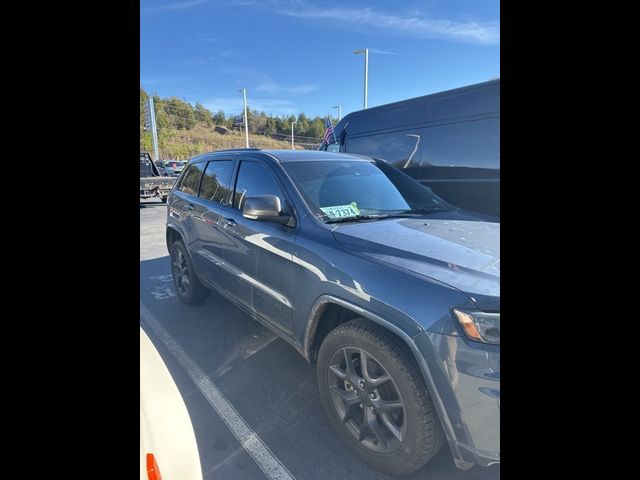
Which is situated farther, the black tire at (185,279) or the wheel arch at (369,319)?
the black tire at (185,279)

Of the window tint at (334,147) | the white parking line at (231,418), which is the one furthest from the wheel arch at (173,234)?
the window tint at (334,147)

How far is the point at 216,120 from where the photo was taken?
64.8 meters

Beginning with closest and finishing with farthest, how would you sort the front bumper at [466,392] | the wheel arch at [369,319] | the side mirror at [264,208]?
the front bumper at [466,392] < the wheel arch at [369,319] < the side mirror at [264,208]

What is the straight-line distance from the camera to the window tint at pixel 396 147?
222 inches

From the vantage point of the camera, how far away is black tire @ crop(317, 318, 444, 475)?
70.2 inches

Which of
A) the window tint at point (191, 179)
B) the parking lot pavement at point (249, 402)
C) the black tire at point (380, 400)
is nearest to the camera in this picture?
the black tire at point (380, 400)

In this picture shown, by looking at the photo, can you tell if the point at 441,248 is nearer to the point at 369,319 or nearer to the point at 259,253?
the point at 369,319

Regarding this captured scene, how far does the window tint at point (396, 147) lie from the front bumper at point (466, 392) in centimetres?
443

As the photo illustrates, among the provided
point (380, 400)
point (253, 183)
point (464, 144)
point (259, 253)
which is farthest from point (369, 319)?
point (464, 144)

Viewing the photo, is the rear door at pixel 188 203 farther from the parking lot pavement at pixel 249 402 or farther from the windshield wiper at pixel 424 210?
the windshield wiper at pixel 424 210
